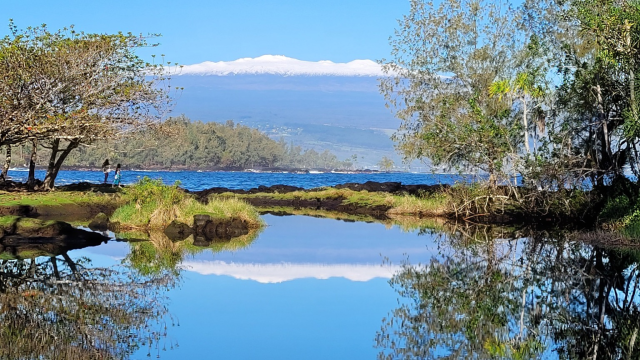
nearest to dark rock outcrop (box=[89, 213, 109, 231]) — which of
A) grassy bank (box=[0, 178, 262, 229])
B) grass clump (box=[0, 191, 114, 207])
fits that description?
grassy bank (box=[0, 178, 262, 229])

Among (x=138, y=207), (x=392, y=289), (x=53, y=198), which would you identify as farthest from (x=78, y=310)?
(x=53, y=198)

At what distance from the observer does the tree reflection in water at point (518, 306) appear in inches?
480

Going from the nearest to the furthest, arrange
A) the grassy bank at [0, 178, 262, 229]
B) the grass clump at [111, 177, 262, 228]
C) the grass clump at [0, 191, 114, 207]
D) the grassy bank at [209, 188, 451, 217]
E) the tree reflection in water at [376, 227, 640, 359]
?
the tree reflection in water at [376, 227, 640, 359] < the grass clump at [111, 177, 262, 228] < the grassy bank at [0, 178, 262, 229] < the grass clump at [0, 191, 114, 207] < the grassy bank at [209, 188, 451, 217]

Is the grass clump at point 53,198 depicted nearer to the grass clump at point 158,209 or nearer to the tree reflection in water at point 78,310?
the grass clump at point 158,209

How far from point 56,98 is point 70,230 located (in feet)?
29.6

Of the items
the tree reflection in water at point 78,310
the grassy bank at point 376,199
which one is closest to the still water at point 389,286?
the tree reflection in water at point 78,310

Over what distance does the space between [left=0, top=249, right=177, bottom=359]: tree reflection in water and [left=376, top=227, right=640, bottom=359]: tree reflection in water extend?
4.02 m

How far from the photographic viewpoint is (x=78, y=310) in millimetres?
14531

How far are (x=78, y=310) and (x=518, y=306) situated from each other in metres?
8.35

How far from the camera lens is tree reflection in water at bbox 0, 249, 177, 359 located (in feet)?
37.7

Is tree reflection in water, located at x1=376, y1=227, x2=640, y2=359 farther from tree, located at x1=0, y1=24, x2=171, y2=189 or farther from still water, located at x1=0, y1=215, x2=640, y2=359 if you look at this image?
tree, located at x1=0, y1=24, x2=171, y2=189

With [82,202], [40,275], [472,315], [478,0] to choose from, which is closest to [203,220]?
[82,202]

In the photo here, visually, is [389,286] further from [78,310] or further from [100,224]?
[100,224]

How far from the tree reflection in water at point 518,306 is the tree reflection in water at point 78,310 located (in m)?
4.02
